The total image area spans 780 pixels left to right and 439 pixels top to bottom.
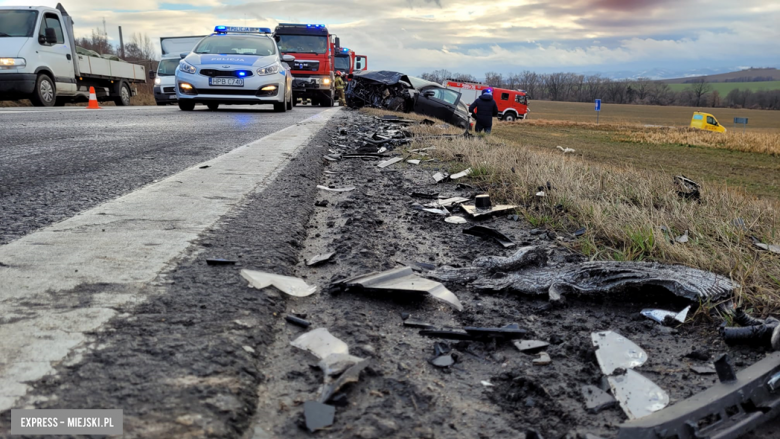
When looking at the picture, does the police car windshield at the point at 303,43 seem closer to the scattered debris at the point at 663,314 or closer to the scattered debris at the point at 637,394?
the scattered debris at the point at 663,314

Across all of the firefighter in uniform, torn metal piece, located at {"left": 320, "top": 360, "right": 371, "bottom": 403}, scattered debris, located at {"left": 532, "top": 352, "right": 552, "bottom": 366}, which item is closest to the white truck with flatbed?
the firefighter in uniform

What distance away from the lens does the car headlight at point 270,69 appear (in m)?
11.6

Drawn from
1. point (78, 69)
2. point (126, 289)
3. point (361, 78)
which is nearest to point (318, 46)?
point (361, 78)

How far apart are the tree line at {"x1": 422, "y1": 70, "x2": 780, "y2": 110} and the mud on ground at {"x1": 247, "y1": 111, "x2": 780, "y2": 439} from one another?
105 m

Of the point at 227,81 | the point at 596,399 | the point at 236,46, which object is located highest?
the point at 236,46

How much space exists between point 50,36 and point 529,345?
48.8ft

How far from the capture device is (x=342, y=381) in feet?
3.82

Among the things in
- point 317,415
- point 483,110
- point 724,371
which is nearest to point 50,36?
point 483,110

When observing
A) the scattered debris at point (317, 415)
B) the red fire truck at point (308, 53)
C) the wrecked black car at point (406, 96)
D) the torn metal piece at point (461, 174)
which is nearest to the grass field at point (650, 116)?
the wrecked black car at point (406, 96)

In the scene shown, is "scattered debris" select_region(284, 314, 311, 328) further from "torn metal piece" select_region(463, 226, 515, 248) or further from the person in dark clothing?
the person in dark clothing

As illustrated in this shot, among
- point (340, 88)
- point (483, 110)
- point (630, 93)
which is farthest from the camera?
point (630, 93)

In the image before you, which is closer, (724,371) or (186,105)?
(724,371)

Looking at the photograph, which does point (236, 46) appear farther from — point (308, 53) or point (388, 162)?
point (388, 162)

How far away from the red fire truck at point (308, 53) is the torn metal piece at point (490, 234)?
715 inches
